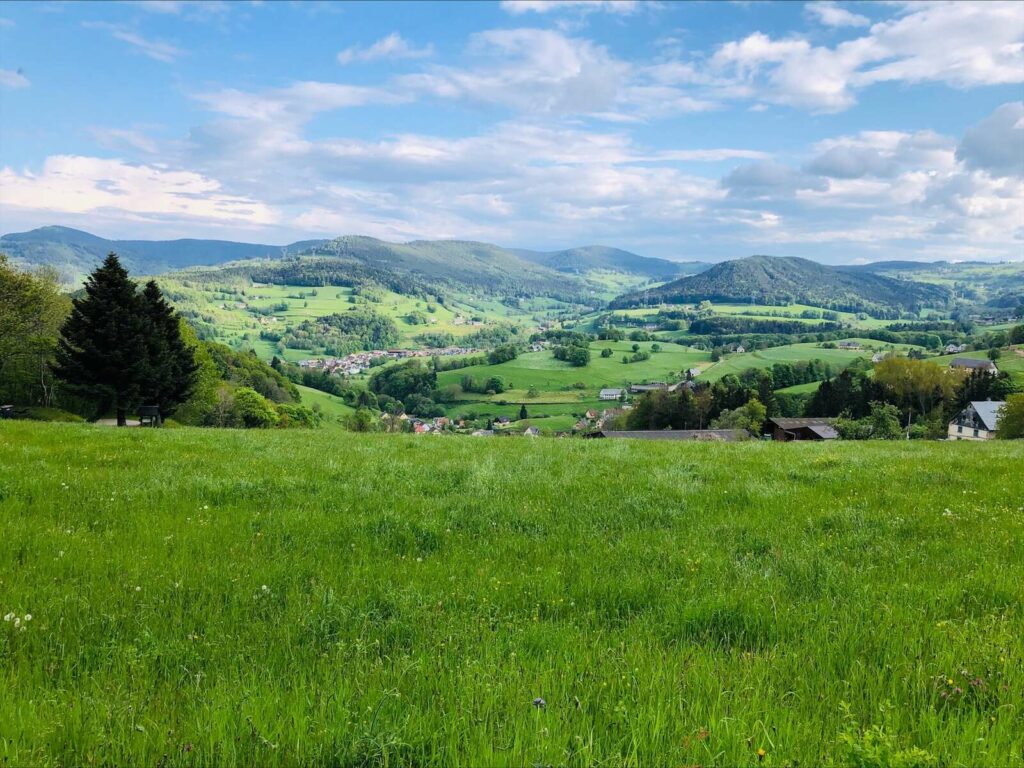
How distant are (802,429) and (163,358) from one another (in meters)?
102

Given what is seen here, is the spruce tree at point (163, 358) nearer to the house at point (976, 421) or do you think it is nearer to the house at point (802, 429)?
the house at point (802, 429)

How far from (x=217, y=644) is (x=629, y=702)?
10.3 ft

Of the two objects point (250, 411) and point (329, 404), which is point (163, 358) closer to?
point (250, 411)

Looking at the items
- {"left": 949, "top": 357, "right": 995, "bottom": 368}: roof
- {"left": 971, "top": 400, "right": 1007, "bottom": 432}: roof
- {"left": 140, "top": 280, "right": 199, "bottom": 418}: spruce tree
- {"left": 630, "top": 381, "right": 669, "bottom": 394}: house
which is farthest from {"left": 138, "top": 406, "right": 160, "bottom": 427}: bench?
{"left": 949, "top": 357, "right": 995, "bottom": 368}: roof

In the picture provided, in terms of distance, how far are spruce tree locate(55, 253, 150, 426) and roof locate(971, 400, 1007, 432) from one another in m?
117

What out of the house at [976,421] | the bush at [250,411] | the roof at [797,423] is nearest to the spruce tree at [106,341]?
the bush at [250,411]

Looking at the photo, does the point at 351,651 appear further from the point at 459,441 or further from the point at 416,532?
the point at 459,441

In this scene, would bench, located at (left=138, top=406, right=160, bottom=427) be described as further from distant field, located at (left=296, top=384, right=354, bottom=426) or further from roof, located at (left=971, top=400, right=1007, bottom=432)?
roof, located at (left=971, top=400, right=1007, bottom=432)

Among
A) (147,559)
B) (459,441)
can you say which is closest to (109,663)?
(147,559)

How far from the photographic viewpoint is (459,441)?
1909 cm

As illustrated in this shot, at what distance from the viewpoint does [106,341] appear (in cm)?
4084

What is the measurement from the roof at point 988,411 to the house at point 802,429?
21740mm

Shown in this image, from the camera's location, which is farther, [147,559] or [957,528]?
[957,528]

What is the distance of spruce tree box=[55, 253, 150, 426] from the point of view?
40438 mm
